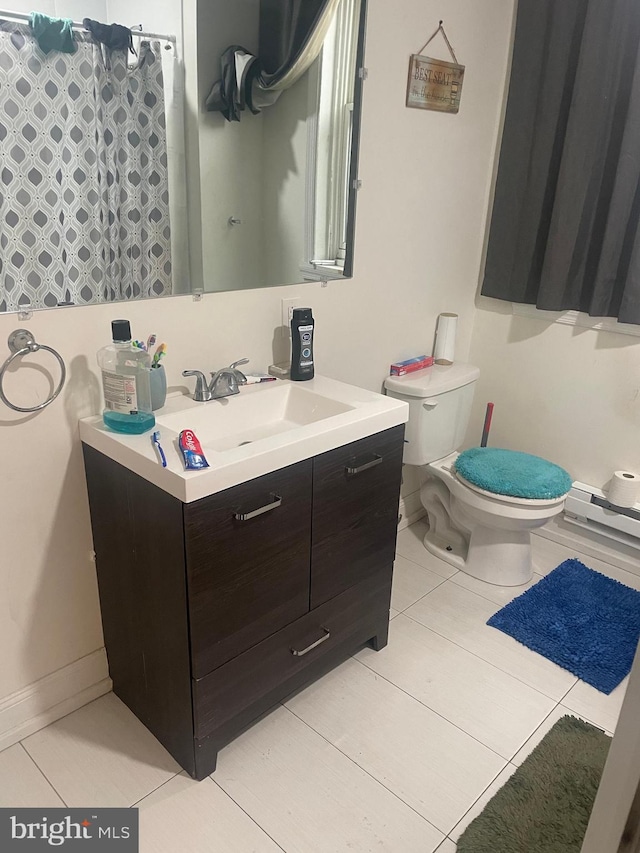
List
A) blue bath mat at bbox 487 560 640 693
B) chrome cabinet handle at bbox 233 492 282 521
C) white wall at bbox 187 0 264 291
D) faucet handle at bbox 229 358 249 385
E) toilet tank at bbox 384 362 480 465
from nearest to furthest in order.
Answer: chrome cabinet handle at bbox 233 492 282 521 < white wall at bbox 187 0 264 291 < faucet handle at bbox 229 358 249 385 < blue bath mat at bbox 487 560 640 693 < toilet tank at bbox 384 362 480 465

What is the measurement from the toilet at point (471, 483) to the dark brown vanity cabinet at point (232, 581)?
522 mm

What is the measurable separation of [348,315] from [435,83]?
784 mm

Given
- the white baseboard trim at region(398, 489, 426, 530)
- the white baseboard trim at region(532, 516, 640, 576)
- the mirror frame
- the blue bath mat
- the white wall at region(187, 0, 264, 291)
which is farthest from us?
the white baseboard trim at region(398, 489, 426, 530)

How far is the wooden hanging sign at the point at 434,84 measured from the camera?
1.99 meters

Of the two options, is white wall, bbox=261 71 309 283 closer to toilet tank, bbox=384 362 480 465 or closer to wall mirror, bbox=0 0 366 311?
wall mirror, bbox=0 0 366 311

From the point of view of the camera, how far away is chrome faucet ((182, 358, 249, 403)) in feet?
5.36

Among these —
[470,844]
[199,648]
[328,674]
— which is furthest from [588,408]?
[199,648]

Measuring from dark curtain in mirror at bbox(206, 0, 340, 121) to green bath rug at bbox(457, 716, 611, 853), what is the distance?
1.79m

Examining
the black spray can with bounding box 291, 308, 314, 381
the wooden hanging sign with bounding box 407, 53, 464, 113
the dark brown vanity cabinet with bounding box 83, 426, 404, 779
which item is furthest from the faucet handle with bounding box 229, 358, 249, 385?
the wooden hanging sign with bounding box 407, 53, 464, 113

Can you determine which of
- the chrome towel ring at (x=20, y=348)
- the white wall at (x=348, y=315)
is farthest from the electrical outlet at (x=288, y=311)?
the chrome towel ring at (x=20, y=348)

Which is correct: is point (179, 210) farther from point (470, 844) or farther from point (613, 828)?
point (470, 844)

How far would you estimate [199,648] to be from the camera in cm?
139

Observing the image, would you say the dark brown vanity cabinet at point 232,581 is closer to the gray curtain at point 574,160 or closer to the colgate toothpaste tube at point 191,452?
the colgate toothpaste tube at point 191,452

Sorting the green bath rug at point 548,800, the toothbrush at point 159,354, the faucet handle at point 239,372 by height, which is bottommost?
the green bath rug at point 548,800
